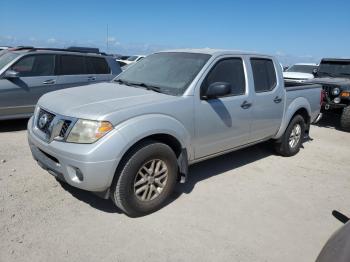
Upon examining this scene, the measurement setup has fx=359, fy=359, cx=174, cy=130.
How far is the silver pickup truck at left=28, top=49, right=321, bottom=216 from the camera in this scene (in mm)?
3469

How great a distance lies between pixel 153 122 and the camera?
3.75 m

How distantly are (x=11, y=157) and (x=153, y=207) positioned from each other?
9.18ft

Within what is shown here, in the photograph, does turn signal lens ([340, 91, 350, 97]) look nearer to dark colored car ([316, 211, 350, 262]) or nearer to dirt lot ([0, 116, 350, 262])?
Answer: dirt lot ([0, 116, 350, 262])

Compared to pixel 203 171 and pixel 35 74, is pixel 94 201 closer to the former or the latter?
pixel 203 171

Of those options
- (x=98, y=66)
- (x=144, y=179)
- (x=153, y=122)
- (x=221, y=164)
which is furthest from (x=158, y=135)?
(x=98, y=66)

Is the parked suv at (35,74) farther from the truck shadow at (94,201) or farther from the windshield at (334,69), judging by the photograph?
the windshield at (334,69)

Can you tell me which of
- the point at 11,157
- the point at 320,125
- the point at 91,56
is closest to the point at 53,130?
the point at 11,157

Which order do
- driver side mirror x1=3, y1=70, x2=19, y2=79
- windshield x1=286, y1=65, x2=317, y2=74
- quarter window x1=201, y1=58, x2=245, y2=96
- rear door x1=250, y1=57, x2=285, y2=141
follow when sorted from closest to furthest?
quarter window x1=201, y1=58, x2=245, y2=96 → rear door x1=250, y1=57, x2=285, y2=141 → driver side mirror x1=3, y1=70, x2=19, y2=79 → windshield x1=286, y1=65, x2=317, y2=74

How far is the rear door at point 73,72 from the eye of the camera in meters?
7.88

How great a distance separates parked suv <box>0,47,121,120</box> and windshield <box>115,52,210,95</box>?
3.09m

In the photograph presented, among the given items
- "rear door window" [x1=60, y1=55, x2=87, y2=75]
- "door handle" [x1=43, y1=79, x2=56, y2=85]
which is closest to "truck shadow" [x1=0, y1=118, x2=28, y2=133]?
"door handle" [x1=43, y1=79, x2=56, y2=85]

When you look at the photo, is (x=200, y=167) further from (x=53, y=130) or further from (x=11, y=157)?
(x=11, y=157)

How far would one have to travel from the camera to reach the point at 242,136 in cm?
507

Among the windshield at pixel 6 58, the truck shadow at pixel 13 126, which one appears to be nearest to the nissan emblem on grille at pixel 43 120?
the truck shadow at pixel 13 126
